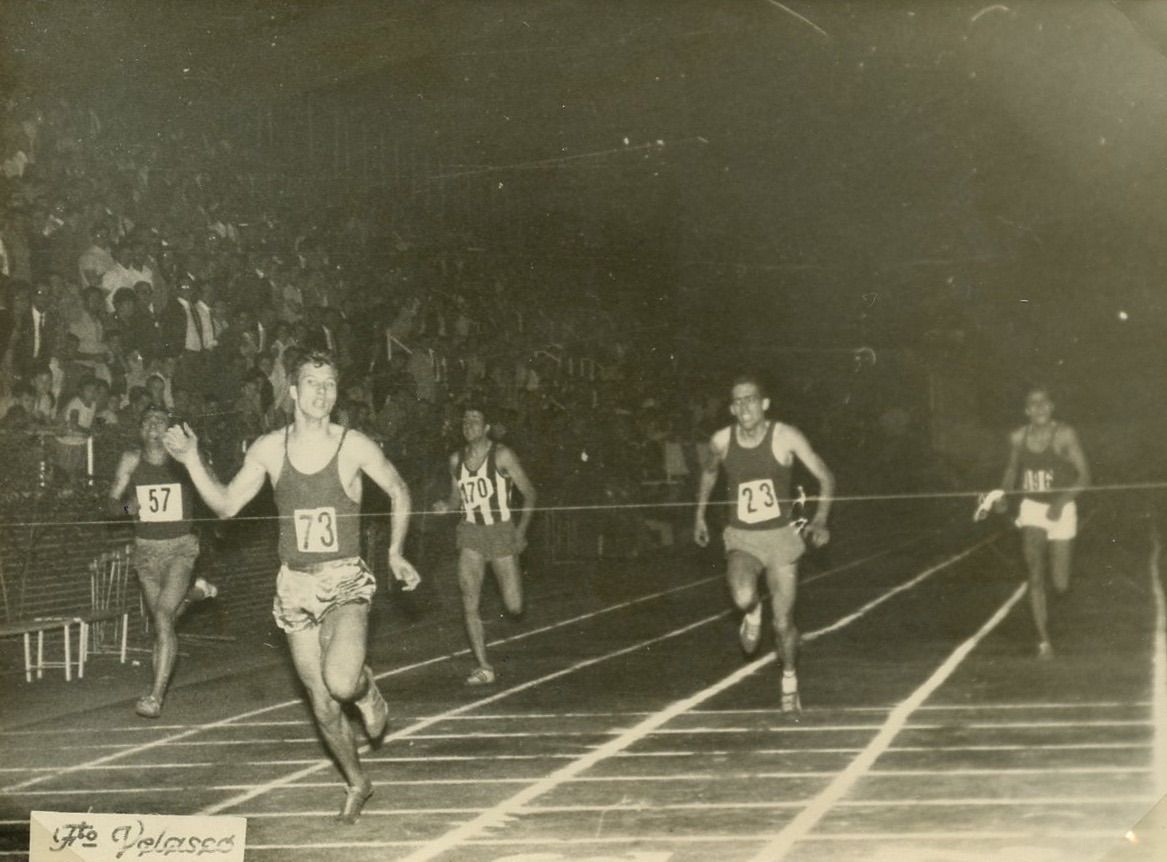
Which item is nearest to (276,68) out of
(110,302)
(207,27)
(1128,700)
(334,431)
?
(207,27)

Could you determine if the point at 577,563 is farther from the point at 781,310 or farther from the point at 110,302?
the point at 110,302

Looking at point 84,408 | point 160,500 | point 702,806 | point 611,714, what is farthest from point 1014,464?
point 84,408

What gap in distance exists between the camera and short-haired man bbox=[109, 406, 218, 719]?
7.75 m

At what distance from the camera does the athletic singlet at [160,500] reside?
775 centimetres

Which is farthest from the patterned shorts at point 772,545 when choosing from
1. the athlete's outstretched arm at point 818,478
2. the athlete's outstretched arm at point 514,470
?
the athlete's outstretched arm at point 514,470

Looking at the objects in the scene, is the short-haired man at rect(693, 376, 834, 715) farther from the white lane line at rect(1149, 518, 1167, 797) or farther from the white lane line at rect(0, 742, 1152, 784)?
the white lane line at rect(1149, 518, 1167, 797)

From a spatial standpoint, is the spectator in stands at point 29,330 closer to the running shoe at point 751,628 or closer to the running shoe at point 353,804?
the running shoe at point 353,804

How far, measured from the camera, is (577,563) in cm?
1606

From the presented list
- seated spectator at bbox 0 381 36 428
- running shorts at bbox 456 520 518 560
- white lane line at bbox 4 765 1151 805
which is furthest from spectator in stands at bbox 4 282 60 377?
white lane line at bbox 4 765 1151 805

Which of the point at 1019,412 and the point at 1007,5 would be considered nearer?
the point at 1007,5

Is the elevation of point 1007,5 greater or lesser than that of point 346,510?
greater

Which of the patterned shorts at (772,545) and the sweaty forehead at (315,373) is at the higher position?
the sweaty forehead at (315,373)

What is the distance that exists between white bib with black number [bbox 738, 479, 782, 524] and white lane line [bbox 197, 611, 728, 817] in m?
2.35

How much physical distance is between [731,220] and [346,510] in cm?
1105
